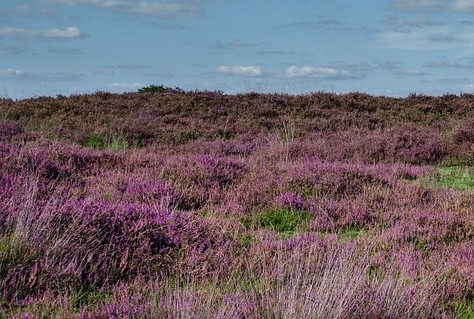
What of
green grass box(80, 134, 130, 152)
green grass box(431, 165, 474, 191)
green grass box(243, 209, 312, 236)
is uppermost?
green grass box(80, 134, 130, 152)

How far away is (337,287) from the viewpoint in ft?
13.5

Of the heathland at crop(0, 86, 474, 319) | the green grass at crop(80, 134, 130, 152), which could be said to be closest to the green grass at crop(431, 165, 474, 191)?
the heathland at crop(0, 86, 474, 319)

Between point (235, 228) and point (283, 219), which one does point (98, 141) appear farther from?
point (235, 228)

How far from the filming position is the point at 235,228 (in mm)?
7102

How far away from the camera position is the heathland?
4.44m

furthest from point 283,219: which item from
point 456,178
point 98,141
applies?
point 98,141

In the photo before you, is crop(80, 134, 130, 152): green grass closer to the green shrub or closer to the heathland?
the heathland

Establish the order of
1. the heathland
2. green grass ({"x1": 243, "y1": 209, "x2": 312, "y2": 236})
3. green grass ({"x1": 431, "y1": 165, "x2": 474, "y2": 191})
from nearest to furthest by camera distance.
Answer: the heathland < green grass ({"x1": 243, "y1": 209, "x2": 312, "y2": 236}) < green grass ({"x1": 431, "y1": 165, "x2": 474, "y2": 191})

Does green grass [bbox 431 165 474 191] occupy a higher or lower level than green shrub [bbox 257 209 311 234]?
higher

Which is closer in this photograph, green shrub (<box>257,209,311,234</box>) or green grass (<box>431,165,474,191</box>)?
green shrub (<box>257,209,311,234</box>)

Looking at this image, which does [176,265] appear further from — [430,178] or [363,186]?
[430,178]

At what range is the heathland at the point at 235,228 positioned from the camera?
4.44 m

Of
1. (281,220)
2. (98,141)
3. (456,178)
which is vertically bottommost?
(281,220)

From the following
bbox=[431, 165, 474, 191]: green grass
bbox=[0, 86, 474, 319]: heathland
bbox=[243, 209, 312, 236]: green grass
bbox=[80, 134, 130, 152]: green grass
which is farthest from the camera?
bbox=[80, 134, 130, 152]: green grass
